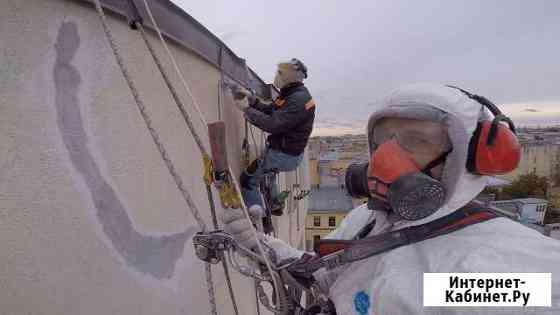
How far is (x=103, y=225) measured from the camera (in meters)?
1.41

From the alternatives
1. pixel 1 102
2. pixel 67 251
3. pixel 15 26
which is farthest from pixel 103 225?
pixel 15 26

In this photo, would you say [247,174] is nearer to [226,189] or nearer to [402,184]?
[226,189]

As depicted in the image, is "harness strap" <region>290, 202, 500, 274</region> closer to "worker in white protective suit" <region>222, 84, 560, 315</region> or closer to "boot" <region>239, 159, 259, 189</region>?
"worker in white protective suit" <region>222, 84, 560, 315</region>

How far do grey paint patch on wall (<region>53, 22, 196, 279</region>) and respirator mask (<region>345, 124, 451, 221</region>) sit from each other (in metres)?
1.03

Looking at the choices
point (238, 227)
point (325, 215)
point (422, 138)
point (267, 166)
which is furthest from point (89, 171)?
point (325, 215)

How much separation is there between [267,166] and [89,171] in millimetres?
1589

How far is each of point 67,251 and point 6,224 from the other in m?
0.26

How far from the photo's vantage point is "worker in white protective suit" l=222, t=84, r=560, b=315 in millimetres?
970

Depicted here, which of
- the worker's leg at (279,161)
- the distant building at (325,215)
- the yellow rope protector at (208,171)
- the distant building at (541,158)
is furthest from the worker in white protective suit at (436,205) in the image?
the distant building at (541,158)

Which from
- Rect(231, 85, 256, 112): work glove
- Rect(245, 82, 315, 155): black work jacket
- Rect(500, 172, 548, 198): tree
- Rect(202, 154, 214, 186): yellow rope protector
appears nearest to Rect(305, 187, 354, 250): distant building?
Rect(500, 172, 548, 198): tree

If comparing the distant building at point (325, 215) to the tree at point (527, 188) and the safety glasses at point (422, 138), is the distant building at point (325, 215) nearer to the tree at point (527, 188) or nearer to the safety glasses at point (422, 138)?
the tree at point (527, 188)

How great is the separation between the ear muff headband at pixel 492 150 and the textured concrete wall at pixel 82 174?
1.40m

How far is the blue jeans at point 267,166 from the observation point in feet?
9.04

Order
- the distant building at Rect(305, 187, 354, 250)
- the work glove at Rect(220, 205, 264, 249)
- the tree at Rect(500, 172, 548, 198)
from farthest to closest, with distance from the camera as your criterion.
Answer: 1. the tree at Rect(500, 172, 548, 198)
2. the distant building at Rect(305, 187, 354, 250)
3. the work glove at Rect(220, 205, 264, 249)
